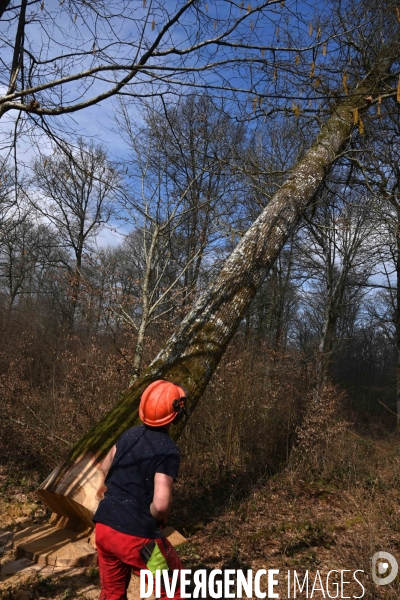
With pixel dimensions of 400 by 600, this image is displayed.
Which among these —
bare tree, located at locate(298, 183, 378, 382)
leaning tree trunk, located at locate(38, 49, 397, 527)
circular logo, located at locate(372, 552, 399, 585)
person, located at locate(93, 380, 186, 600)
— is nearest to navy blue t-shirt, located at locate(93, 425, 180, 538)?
person, located at locate(93, 380, 186, 600)

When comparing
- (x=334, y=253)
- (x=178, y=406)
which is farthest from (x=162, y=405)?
(x=334, y=253)

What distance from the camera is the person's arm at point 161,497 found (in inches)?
97.3

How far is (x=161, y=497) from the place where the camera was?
2480 mm

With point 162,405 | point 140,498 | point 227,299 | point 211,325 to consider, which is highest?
point 227,299

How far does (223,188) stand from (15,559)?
30.9 ft

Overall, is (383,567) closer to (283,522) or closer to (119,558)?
(283,522)

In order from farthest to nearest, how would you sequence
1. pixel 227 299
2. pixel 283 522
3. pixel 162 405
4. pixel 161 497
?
pixel 283 522, pixel 227 299, pixel 162 405, pixel 161 497

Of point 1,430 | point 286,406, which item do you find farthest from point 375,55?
point 1,430

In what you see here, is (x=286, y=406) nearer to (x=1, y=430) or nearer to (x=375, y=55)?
(x=1, y=430)

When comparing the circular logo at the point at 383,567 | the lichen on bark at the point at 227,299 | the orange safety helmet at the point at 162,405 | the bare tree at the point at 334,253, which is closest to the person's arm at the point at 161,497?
the orange safety helmet at the point at 162,405

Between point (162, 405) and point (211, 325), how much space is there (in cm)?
284

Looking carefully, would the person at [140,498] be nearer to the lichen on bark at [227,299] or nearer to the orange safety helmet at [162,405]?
the orange safety helmet at [162,405]

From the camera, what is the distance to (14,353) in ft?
49.2

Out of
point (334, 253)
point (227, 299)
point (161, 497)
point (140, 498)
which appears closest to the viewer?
point (161, 497)
